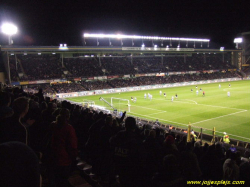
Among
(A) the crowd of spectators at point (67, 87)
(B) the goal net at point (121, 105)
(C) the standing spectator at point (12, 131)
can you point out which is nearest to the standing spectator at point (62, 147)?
(C) the standing spectator at point (12, 131)

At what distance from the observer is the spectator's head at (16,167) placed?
1553 millimetres

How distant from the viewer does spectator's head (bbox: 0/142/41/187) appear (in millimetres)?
1553

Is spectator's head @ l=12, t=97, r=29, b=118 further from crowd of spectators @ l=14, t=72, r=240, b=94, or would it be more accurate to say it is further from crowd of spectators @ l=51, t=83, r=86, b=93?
crowd of spectators @ l=51, t=83, r=86, b=93

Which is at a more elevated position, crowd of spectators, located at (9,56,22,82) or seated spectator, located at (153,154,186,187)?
crowd of spectators, located at (9,56,22,82)

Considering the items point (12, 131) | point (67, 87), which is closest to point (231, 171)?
point (12, 131)

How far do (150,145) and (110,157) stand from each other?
98 centimetres

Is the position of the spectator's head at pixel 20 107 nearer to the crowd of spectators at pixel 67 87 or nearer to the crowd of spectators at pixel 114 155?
the crowd of spectators at pixel 114 155

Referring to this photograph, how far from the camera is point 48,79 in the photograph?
5441cm

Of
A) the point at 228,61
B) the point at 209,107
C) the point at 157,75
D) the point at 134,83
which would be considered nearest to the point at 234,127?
the point at 209,107

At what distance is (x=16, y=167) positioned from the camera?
1.57 meters

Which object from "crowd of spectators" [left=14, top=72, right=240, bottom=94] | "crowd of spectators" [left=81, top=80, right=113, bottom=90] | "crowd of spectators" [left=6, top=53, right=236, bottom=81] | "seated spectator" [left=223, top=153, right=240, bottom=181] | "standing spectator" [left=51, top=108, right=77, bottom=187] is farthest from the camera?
"crowd of spectators" [left=81, top=80, right=113, bottom=90]

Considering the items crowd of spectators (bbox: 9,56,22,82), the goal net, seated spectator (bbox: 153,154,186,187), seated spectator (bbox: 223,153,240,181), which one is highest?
crowd of spectators (bbox: 9,56,22,82)

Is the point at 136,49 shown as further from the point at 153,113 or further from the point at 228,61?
the point at 228,61

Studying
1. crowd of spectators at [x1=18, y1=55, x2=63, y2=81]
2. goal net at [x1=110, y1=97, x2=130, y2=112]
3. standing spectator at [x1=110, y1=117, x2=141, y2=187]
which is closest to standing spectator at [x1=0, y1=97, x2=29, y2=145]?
standing spectator at [x1=110, y1=117, x2=141, y2=187]
